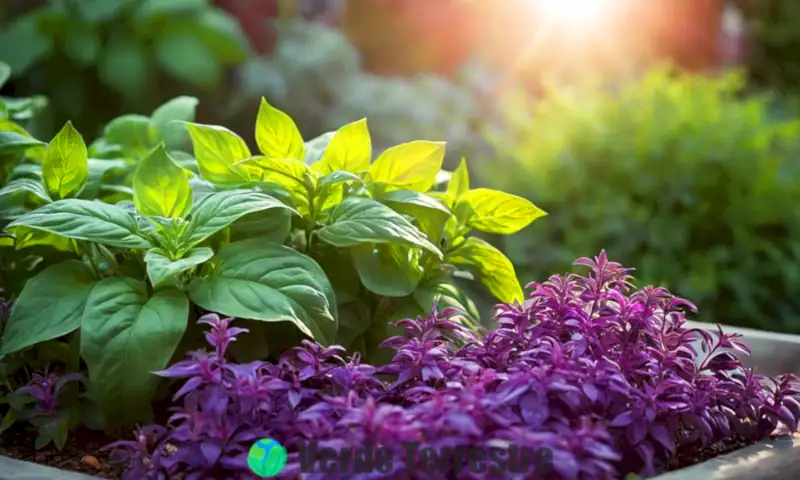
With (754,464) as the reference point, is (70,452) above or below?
below

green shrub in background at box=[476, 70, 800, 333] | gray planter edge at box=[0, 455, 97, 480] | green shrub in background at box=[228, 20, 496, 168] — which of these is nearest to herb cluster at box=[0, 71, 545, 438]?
gray planter edge at box=[0, 455, 97, 480]

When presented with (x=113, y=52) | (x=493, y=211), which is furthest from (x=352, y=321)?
(x=113, y=52)

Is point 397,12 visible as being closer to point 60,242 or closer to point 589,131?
point 589,131

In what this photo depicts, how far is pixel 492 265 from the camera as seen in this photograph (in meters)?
1.64

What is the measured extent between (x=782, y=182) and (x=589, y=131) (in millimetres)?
636

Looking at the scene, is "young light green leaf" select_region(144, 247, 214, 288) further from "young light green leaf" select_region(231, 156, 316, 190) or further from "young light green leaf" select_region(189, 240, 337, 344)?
A: "young light green leaf" select_region(231, 156, 316, 190)

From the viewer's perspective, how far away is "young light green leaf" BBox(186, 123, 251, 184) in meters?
1.59

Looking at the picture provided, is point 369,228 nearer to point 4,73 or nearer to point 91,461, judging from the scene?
point 91,461

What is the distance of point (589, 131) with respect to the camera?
302cm

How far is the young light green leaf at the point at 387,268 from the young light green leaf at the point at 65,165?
484mm

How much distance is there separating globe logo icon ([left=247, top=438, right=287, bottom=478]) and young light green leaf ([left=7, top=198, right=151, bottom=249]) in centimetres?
39

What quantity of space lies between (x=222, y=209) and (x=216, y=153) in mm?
296

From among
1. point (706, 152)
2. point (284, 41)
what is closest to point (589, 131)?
point (706, 152)

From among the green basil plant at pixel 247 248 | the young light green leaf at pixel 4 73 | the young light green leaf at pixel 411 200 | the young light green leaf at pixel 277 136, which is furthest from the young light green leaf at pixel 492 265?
the young light green leaf at pixel 4 73
